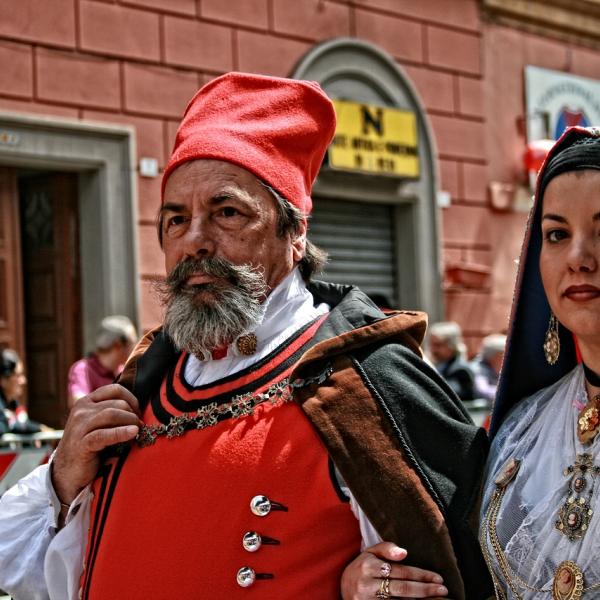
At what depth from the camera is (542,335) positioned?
95.4 inches

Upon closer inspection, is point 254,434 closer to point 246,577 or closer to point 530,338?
point 246,577

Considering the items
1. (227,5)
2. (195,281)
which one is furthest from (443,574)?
(227,5)

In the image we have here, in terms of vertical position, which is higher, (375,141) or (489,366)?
(375,141)

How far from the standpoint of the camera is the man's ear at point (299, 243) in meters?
2.65

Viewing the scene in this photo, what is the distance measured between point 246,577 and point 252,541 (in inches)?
3.0

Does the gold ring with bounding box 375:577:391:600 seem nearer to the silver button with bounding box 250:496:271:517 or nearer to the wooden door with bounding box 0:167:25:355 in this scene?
the silver button with bounding box 250:496:271:517

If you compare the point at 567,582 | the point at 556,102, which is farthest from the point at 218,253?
the point at 556,102

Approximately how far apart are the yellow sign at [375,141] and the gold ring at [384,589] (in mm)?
7010

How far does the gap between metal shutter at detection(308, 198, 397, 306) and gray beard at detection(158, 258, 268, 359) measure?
21.6ft

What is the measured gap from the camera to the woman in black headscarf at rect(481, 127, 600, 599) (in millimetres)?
2080

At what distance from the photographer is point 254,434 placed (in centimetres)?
237

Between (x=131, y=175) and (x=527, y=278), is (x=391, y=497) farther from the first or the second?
(x=131, y=175)

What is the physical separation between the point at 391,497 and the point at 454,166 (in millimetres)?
8195

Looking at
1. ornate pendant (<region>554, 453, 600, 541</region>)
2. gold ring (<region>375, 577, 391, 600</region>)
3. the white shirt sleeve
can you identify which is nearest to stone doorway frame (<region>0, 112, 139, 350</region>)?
the white shirt sleeve
